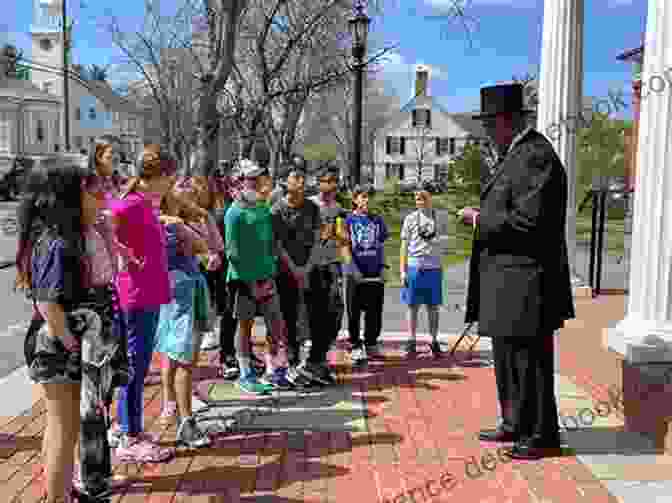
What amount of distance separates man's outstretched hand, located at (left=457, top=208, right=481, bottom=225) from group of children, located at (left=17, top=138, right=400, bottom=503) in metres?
1.73

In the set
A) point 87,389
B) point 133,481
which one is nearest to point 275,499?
point 133,481

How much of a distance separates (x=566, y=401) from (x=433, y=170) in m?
69.5

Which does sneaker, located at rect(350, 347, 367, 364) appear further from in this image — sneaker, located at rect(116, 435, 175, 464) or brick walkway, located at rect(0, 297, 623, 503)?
sneaker, located at rect(116, 435, 175, 464)

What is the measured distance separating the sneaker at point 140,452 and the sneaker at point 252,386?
1429mm

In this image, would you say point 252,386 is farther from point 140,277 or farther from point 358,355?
point 140,277

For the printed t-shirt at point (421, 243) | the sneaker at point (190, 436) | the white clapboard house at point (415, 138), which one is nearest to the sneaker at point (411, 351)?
the printed t-shirt at point (421, 243)

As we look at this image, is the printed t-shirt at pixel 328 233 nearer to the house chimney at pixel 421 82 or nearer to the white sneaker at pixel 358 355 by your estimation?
the white sneaker at pixel 358 355

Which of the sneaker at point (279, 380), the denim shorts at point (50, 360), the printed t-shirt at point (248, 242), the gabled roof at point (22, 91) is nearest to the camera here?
the denim shorts at point (50, 360)

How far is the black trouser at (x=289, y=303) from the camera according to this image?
233 inches

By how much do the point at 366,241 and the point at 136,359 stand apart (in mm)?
2987

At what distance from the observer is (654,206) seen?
4539 mm

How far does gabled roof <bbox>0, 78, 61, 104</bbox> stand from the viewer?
6284 centimetres

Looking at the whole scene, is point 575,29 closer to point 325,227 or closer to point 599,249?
point 599,249

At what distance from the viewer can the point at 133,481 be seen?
381 centimetres
